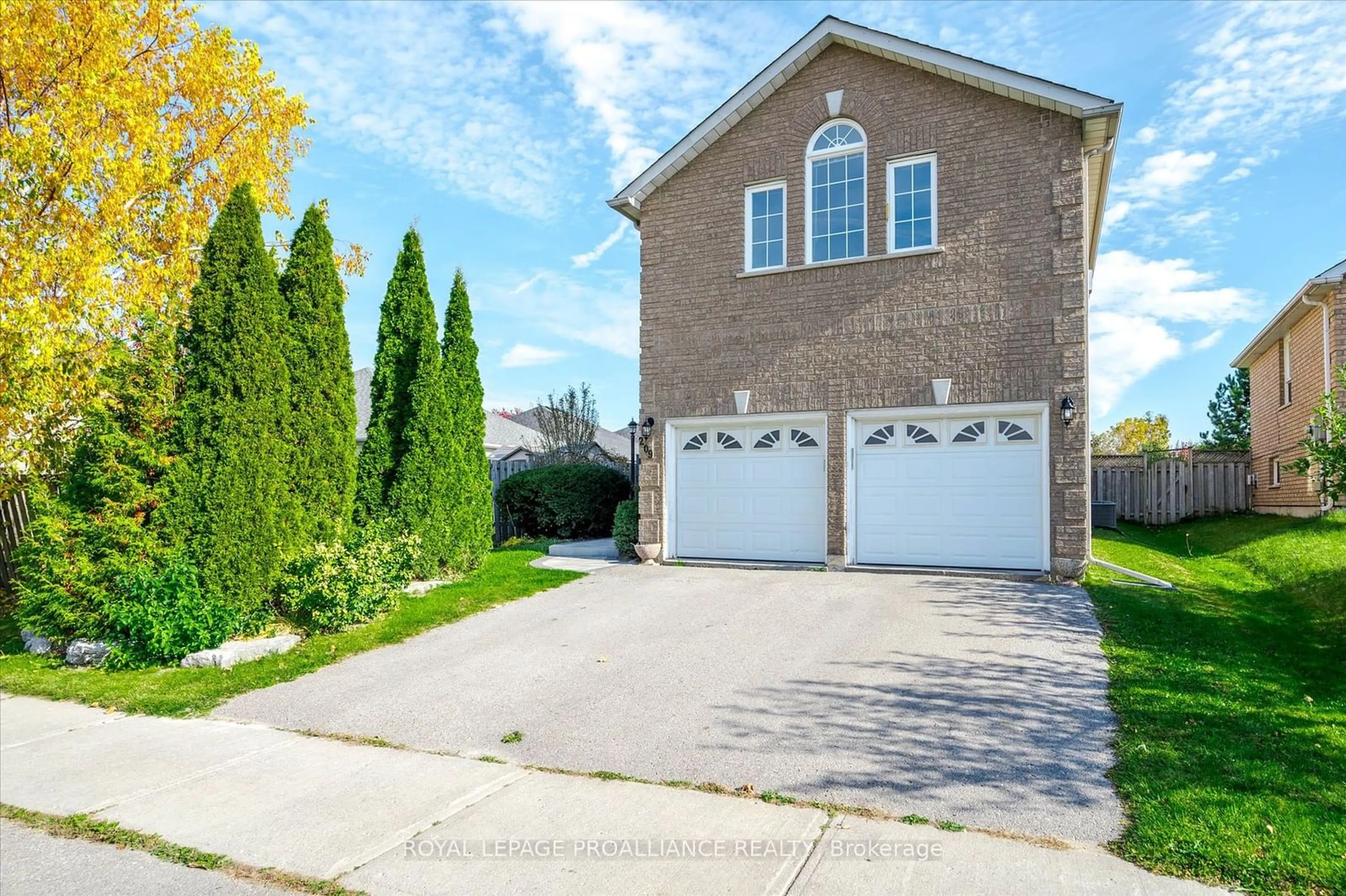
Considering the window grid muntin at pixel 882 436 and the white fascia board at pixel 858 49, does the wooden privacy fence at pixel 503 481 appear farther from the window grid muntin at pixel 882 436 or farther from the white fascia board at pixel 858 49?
the window grid muntin at pixel 882 436

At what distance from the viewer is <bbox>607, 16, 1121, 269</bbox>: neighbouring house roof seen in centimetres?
1020

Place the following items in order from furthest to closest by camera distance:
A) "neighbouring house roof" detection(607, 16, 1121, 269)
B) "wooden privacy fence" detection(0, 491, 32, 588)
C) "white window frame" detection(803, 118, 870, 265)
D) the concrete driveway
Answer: "white window frame" detection(803, 118, 870, 265)
"wooden privacy fence" detection(0, 491, 32, 588)
"neighbouring house roof" detection(607, 16, 1121, 269)
the concrete driveway

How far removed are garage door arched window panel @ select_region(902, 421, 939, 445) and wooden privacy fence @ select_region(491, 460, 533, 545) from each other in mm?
8374

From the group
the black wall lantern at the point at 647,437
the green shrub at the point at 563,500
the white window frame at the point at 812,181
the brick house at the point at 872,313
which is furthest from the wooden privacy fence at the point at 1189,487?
the black wall lantern at the point at 647,437

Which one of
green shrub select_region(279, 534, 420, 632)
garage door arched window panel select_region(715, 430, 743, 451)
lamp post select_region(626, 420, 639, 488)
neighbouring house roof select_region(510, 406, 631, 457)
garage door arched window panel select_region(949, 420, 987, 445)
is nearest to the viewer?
green shrub select_region(279, 534, 420, 632)

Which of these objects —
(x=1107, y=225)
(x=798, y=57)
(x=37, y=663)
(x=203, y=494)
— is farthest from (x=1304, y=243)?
(x=37, y=663)

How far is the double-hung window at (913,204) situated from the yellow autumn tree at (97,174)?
8451 millimetres

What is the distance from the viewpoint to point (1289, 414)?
18406mm

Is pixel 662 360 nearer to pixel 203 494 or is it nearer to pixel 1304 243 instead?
pixel 203 494

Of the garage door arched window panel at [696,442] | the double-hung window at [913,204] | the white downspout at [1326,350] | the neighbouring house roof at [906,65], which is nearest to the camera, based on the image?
the neighbouring house roof at [906,65]

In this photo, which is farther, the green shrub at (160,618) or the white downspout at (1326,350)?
the white downspout at (1326,350)

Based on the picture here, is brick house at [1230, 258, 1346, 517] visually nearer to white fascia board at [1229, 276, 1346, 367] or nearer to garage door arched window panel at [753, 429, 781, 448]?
white fascia board at [1229, 276, 1346, 367]

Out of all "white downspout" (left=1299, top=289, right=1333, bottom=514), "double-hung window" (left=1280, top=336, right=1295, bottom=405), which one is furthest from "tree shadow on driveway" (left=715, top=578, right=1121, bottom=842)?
"double-hung window" (left=1280, top=336, right=1295, bottom=405)

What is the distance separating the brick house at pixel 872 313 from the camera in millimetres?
10422
